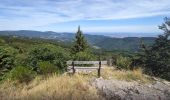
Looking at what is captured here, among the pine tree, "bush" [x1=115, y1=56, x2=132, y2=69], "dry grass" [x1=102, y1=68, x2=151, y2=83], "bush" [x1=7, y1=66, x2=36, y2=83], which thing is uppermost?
"bush" [x1=7, y1=66, x2=36, y2=83]

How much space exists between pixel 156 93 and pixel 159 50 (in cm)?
2313

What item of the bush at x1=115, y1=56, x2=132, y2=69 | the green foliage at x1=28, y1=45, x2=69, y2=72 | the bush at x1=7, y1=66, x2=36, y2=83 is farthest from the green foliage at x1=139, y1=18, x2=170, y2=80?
the bush at x1=7, y1=66, x2=36, y2=83

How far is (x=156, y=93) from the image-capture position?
12.9 metres

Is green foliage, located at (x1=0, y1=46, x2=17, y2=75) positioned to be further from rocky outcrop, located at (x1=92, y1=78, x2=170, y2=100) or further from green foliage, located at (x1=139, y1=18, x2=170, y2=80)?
green foliage, located at (x1=139, y1=18, x2=170, y2=80)

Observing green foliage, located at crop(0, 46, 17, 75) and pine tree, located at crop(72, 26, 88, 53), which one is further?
pine tree, located at crop(72, 26, 88, 53)

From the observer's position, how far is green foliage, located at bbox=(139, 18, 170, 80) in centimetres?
3335

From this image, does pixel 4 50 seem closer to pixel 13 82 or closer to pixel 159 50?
pixel 13 82

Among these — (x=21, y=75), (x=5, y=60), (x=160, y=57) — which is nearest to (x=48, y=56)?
(x=5, y=60)

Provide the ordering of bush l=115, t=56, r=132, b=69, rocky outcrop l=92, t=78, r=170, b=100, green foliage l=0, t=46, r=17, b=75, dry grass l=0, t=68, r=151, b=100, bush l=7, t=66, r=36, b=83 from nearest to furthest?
dry grass l=0, t=68, r=151, b=100 < rocky outcrop l=92, t=78, r=170, b=100 < bush l=7, t=66, r=36, b=83 < green foliage l=0, t=46, r=17, b=75 < bush l=115, t=56, r=132, b=69

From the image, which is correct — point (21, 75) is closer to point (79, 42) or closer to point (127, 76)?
point (127, 76)

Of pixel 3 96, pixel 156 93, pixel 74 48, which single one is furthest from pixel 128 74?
pixel 74 48

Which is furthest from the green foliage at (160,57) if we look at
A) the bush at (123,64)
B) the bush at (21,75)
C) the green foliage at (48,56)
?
the bush at (21,75)

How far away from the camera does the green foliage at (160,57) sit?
109 feet

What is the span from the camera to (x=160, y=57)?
34.8m
